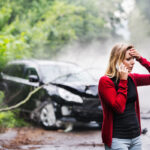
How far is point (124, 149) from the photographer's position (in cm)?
265

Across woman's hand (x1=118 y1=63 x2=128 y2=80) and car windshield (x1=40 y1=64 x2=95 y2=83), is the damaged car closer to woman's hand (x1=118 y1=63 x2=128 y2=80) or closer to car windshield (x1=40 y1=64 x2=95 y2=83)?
car windshield (x1=40 y1=64 x2=95 y2=83)

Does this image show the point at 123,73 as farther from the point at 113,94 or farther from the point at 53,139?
the point at 53,139

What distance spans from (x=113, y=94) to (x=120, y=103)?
105 mm

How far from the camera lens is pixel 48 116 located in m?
6.99

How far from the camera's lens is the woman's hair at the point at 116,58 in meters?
2.72

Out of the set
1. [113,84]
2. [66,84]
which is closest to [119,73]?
[113,84]

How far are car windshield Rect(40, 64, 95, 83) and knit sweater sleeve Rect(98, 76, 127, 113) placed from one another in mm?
4848

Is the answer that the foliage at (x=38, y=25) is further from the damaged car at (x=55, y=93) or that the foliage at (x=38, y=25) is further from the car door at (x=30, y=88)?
the damaged car at (x=55, y=93)

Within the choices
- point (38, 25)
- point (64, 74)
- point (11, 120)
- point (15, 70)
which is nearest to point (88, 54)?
point (38, 25)

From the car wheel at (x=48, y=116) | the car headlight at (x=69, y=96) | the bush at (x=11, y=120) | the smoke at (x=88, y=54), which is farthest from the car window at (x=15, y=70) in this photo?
the smoke at (x=88, y=54)

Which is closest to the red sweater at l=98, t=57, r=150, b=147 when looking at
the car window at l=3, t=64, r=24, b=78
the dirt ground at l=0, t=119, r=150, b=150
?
the dirt ground at l=0, t=119, r=150, b=150

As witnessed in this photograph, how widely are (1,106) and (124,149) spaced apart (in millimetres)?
6766

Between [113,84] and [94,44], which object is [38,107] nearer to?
[113,84]

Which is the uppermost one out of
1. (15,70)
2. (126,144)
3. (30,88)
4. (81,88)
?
(126,144)
